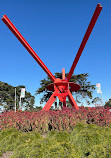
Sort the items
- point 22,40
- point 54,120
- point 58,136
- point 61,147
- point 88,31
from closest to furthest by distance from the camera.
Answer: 1. point 61,147
2. point 58,136
3. point 54,120
4. point 88,31
5. point 22,40

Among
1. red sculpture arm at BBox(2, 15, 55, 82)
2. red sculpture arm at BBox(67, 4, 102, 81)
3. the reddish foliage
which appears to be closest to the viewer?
the reddish foliage

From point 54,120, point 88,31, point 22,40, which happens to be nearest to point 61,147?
point 54,120

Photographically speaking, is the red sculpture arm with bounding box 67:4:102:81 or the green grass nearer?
the green grass

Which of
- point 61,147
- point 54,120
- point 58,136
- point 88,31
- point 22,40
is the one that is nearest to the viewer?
point 61,147

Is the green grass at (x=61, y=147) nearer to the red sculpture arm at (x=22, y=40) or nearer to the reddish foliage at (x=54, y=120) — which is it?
the reddish foliage at (x=54, y=120)

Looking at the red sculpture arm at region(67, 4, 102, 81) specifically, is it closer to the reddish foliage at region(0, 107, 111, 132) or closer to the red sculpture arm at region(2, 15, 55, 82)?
the red sculpture arm at region(2, 15, 55, 82)

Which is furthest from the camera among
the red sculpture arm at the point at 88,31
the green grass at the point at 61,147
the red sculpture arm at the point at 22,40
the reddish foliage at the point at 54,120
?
Answer: the red sculpture arm at the point at 22,40

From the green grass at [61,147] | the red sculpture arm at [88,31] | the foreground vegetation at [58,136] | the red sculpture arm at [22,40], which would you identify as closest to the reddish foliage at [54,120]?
the foreground vegetation at [58,136]

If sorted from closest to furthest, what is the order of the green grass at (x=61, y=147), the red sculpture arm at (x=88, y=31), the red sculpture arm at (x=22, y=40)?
1. the green grass at (x=61, y=147)
2. the red sculpture arm at (x=88, y=31)
3. the red sculpture arm at (x=22, y=40)

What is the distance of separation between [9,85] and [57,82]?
95.0ft

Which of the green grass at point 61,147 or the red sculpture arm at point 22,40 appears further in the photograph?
the red sculpture arm at point 22,40

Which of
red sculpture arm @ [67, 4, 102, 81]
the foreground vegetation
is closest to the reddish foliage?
the foreground vegetation

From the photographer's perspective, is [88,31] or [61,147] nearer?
[61,147]

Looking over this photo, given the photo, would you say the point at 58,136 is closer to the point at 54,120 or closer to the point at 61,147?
the point at 61,147
